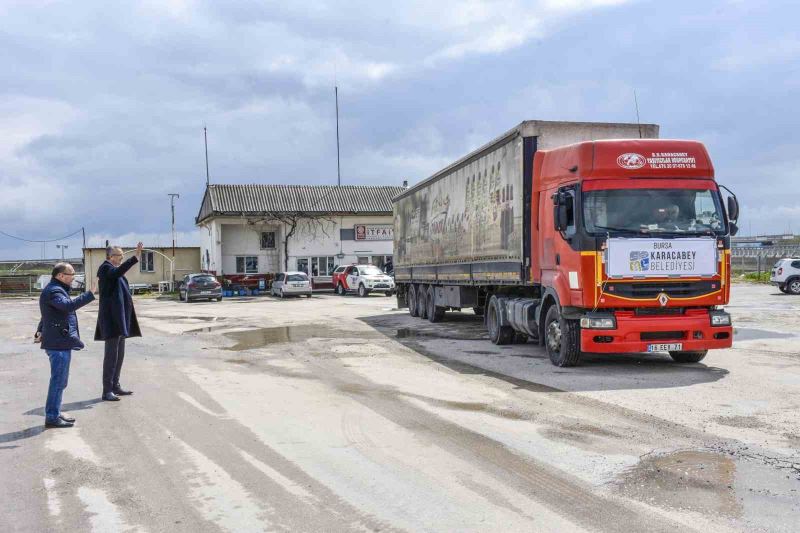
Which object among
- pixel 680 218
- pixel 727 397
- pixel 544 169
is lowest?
pixel 727 397

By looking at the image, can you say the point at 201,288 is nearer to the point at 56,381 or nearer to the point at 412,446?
the point at 56,381

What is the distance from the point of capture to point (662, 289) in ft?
36.6

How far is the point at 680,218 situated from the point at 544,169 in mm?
2455

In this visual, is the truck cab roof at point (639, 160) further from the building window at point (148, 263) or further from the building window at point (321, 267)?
the building window at point (148, 263)

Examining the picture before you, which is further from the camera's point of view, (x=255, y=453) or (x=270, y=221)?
(x=270, y=221)

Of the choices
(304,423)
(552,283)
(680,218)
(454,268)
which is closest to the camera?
(304,423)

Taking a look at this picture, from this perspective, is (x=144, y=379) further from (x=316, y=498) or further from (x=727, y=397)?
(x=727, y=397)

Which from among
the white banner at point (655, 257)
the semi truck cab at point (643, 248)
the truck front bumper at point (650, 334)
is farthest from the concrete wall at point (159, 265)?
the white banner at point (655, 257)

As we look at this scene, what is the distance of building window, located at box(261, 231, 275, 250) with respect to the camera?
51.7 metres

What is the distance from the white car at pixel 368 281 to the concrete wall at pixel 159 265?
16.0 meters

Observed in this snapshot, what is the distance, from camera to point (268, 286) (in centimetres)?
4997

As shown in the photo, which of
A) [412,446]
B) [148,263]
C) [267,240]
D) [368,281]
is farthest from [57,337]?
[148,263]

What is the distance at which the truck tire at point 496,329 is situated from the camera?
50.1ft

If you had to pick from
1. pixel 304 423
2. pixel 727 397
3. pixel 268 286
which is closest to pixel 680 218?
pixel 727 397
